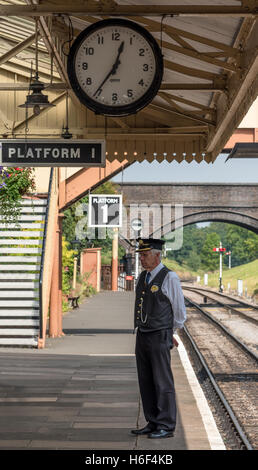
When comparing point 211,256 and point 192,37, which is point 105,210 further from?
point 211,256

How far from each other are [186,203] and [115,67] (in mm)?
57076

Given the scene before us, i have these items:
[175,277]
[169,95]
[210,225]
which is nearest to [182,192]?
[169,95]

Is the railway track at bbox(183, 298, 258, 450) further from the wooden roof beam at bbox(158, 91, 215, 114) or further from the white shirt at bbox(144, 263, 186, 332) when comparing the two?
the wooden roof beam at bbox(158, 91, 215, 114)

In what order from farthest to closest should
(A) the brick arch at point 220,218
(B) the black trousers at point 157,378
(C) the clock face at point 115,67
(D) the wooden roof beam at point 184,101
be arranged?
(A) the brick arch at point 220,218 → (D) the wooden roof beam at point 184,101 → (B) the black trousers at point 157,378 → (C) the clock face at point 115,67

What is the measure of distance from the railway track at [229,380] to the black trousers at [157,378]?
1.50m

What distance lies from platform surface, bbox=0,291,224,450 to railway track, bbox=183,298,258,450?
2.02 ft

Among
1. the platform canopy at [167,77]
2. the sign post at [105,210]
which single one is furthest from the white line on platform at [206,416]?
the sign post at [105,210]

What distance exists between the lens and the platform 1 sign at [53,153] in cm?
918

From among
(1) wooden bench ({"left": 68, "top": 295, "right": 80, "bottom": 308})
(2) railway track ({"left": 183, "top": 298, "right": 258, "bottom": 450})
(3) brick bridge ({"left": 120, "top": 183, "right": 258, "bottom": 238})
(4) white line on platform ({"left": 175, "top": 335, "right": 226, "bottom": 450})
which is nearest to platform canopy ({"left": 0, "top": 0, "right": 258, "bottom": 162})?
(4) white line on platform ({"left": 175, "top": 335, "right": 226, "bottom": 450})

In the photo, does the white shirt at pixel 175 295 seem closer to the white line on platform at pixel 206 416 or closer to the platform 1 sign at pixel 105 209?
the white line on platform at pixel 206 416

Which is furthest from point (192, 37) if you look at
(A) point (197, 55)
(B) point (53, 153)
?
(B) point (53, 153)

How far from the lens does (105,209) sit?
73.9 feet
